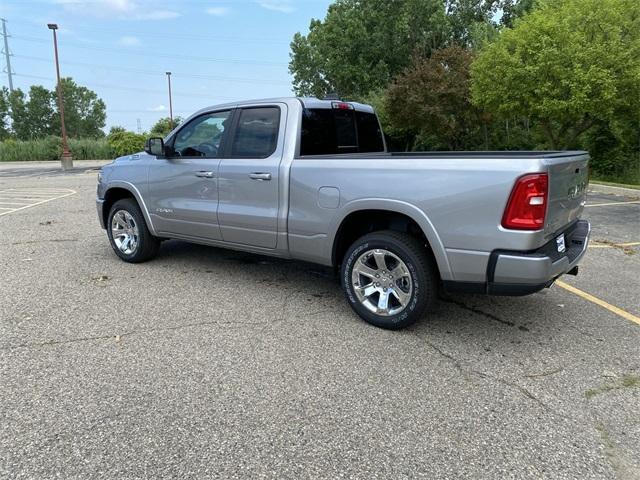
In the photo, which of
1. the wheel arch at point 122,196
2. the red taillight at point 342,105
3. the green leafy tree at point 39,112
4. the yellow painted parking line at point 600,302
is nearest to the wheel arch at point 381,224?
the red taillight at point 342,105

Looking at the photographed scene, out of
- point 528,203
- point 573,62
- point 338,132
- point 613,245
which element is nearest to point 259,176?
point 338,132

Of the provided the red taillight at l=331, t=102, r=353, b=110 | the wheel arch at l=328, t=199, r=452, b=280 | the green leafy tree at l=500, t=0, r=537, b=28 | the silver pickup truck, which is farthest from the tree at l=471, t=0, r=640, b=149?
the green leafy tree at l=500, t=0, r=537, b=28

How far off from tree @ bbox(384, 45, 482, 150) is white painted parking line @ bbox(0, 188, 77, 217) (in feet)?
49.3

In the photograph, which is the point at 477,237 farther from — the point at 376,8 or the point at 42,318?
the point at 376,8

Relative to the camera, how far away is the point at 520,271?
3.25 metres

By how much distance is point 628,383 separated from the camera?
3.15 m

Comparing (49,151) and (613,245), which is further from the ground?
(49,151)

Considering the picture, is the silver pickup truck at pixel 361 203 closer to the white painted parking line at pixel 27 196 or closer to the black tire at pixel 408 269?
the black tire at pixel 408 269

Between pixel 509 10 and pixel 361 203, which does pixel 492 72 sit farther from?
pixel 509 10

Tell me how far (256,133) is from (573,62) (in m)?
12.7

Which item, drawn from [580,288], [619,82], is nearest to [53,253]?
[580,288]

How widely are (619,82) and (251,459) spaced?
15.4 m

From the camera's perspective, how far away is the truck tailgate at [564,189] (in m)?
3.27

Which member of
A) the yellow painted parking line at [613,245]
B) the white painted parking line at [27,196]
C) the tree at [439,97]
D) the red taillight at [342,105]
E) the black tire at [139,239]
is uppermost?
the tree at [439,97]
